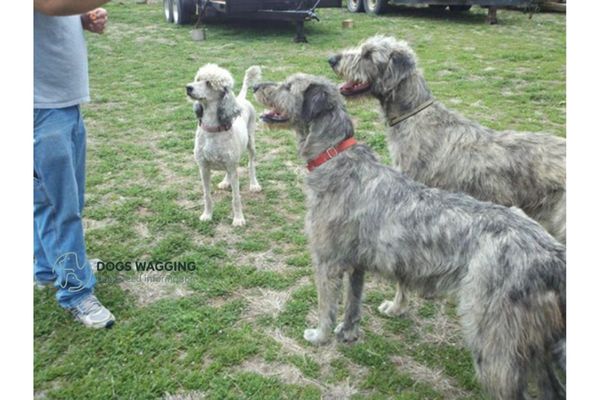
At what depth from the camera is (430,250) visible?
289 cm

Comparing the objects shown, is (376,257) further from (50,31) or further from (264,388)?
(50,31)

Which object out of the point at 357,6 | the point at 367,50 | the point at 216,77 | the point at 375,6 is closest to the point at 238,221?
the point at 216,77

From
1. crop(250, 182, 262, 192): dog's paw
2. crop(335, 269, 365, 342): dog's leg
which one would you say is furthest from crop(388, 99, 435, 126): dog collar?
crop(250, 182, 262, 192): dog's paw

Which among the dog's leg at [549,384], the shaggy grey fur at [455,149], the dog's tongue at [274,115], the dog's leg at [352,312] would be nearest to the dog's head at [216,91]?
the shaggy grey fur at [455,149]

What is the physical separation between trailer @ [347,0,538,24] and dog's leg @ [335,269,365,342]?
1542 centimetres

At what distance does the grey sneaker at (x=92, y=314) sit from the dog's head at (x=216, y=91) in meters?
2.25

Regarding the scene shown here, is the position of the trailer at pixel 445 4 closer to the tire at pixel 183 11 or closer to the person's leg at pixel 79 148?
the tire at pixel 183 11

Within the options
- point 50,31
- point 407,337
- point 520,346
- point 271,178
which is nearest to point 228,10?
point 271,178

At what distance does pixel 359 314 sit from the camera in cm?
376

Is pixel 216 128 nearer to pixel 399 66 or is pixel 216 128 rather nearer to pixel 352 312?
pixel 399 66

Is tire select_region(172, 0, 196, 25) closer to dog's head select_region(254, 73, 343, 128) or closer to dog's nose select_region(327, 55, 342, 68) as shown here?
dog's nose select_region(327, 55, 342, 68)

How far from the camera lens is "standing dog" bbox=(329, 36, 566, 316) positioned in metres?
3.70

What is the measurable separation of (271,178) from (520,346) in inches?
169

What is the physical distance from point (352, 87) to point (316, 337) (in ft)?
7.38
